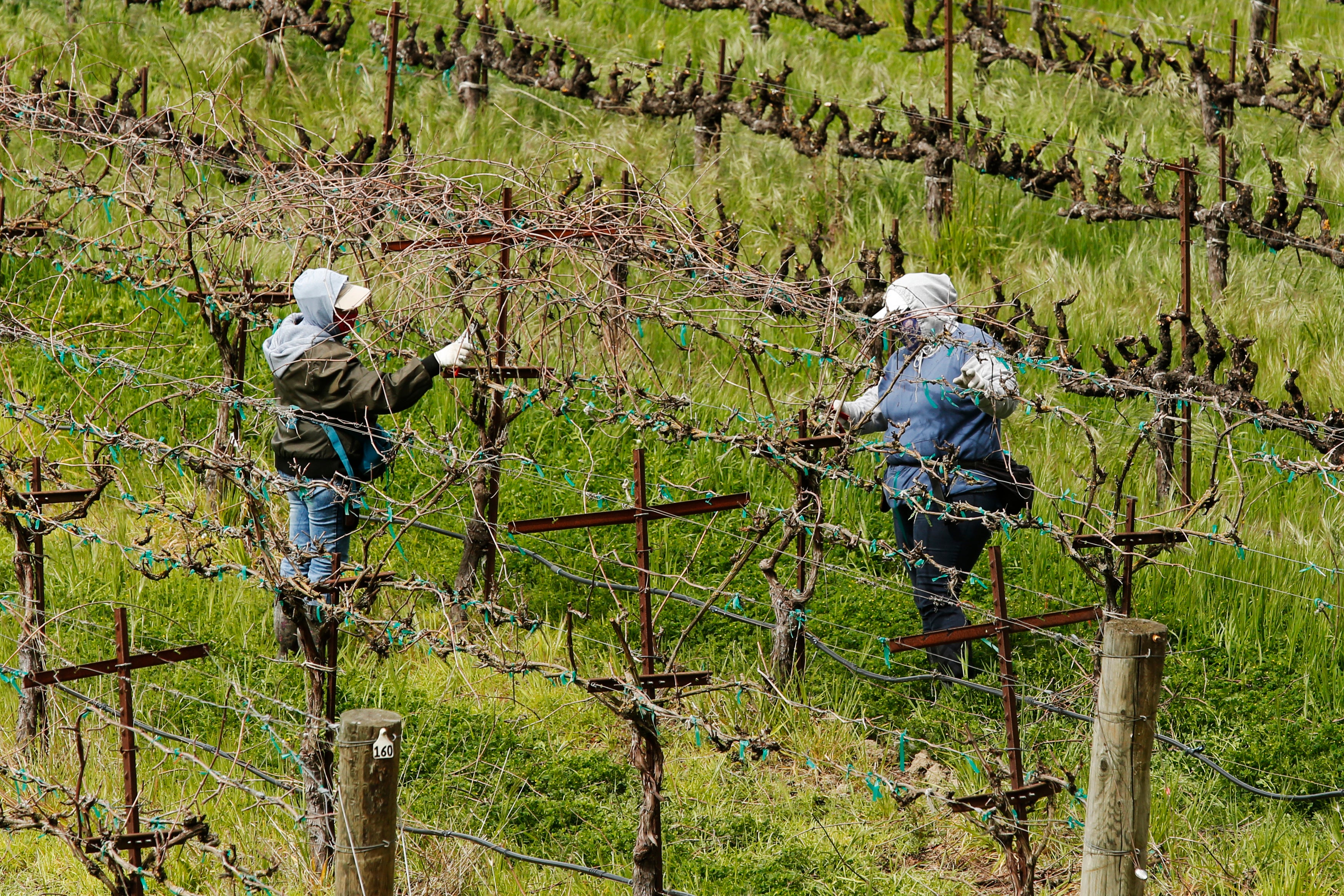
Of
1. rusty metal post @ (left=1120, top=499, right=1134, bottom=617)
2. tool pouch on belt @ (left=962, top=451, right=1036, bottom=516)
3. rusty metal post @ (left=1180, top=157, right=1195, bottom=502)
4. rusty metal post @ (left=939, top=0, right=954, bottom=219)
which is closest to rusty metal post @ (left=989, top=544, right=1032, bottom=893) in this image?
rusty metal post @ (left=1120, top=499, right=1134, bottom=617)

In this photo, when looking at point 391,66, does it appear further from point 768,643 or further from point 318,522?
point 768,643

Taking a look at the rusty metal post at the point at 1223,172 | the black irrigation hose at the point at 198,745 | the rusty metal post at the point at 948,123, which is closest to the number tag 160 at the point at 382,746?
the black irrigation hose at the point at 198,745

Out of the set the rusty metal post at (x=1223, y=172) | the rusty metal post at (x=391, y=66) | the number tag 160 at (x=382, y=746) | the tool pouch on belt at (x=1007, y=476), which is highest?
the rusty metal post at (x=391, y=66)

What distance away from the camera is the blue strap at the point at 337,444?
5.50 meters

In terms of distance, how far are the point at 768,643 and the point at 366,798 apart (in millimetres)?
2825

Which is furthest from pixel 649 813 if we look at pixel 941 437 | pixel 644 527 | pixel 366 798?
pixel 941 437

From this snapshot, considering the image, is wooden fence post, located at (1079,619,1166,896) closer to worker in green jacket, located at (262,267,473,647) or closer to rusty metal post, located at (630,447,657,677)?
rusty metal post, located at (630,447,657,677)

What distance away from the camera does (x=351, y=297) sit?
5.49 m

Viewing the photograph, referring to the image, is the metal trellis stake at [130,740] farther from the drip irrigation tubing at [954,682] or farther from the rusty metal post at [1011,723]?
the rusty metal post at [1011,723]

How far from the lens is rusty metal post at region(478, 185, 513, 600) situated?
206 inches

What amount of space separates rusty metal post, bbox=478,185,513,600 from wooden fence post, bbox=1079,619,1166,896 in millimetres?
2174

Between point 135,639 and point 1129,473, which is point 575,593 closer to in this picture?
point 135,639

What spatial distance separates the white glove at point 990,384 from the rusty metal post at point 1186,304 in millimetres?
1318

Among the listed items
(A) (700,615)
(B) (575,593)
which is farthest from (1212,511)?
(A) (700,615)
